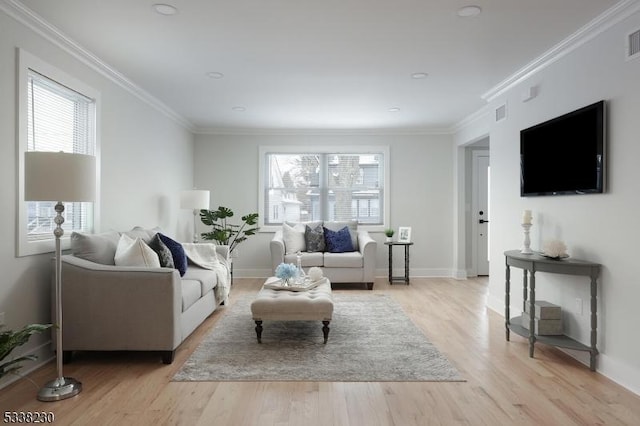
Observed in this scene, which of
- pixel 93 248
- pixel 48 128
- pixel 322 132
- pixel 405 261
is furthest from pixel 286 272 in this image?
pixel 322 132

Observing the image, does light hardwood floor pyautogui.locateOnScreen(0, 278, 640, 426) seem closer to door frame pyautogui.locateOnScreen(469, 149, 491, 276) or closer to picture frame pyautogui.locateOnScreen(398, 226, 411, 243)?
picture frame pyautogui.locateOnScreen(398, 226, 411, 243)

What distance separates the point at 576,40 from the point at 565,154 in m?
0.88

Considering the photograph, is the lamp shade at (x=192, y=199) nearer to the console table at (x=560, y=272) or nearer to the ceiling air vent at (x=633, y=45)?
the console table at (x=560, y=272)

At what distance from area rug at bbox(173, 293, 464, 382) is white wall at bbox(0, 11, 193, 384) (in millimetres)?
1240

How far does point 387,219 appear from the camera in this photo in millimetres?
7160

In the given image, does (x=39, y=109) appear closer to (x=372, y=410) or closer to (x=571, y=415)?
(x=372, y=410)

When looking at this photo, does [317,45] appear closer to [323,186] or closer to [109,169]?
[109,169]

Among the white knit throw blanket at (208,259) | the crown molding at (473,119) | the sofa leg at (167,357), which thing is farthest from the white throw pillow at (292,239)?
the sofa leg at (167,357)

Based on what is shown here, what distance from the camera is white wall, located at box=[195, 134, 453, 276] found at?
712 cm

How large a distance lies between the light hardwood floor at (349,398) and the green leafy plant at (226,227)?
3.00m

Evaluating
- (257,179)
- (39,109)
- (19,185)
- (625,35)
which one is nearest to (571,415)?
(625,35)

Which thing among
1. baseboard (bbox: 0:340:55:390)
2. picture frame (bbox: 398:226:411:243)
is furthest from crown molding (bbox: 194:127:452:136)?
baseboard (bbox: 0:340:55:390)

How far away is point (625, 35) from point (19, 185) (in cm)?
424

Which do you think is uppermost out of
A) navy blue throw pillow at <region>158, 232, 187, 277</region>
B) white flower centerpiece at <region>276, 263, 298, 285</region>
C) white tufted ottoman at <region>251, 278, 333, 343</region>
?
navy blue throw pillow at <region>158, 232, 187, 277</region>
